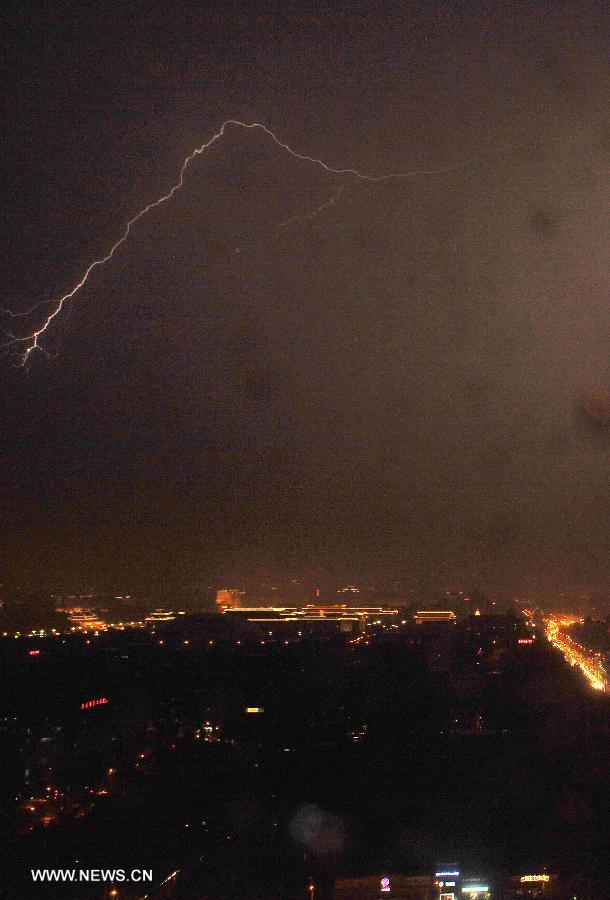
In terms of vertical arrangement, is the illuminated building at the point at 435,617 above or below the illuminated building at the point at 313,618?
below

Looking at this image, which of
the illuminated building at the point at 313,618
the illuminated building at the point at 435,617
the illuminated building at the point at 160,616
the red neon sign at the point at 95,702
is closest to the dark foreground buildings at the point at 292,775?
the red neon sign at the point at 95,702

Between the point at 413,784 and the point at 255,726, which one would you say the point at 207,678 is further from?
the point at 413,784

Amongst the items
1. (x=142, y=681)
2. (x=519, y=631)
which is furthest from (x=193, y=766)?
(x=519, y=631)

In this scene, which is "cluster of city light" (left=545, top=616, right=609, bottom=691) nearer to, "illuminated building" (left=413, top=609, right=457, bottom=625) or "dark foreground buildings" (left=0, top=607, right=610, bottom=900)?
"dark foreground buildings" (left=0, top=607, right=610, bottom=900)

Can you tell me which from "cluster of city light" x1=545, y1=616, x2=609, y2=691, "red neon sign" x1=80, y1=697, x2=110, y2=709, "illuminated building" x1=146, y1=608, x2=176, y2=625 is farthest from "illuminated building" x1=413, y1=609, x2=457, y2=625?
"red neon sign" x1=80, y1=697, x2=110, y2=709

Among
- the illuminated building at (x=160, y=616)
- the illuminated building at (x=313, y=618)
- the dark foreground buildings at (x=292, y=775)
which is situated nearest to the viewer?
the dark foreground buildings at (x=292, y=775)

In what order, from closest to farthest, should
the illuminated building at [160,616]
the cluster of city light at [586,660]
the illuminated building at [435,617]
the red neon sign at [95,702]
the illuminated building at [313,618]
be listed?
the red neon sign at [95,702]
the cluster of city light at [586,660]
the illuminated building at [160,616]
the illuminated building at [313,618]
the illuminated building at [435,617]

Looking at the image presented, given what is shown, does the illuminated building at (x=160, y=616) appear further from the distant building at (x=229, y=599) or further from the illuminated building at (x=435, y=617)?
the illuminated building at (x=435, y=617)

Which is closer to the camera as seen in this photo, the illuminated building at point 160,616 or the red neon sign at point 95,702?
the red neon sign at point 95,702

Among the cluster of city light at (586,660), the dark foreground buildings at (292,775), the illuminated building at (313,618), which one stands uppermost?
the dark foreground buildings at (292,775)

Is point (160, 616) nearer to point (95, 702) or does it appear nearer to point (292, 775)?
point (95, 702)
